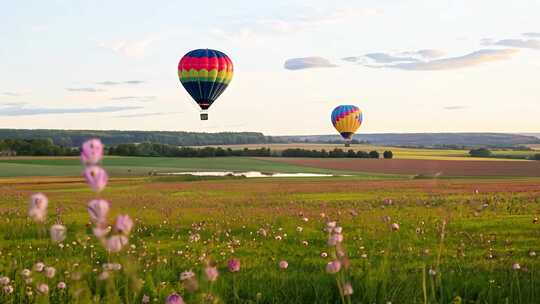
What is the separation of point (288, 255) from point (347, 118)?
75.2 meters

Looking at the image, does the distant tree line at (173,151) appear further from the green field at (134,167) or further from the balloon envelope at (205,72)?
the balloon envelope at (205,72)

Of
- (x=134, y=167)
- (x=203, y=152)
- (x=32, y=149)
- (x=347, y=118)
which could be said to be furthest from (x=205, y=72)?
(x=32, y=149)

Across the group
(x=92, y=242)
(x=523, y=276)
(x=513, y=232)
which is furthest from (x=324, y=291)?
(x=513, y=232)

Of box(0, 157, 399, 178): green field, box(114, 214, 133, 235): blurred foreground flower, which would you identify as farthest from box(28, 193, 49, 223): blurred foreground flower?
box(0, 157, 399, 178): green field

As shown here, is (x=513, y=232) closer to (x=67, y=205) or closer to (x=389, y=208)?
(x=389, y=208)

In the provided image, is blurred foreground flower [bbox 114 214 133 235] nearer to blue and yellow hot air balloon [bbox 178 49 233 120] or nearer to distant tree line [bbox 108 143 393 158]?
blue and yellow hot air balloon [bbox 178 49 233 120]

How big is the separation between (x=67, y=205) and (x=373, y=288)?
21.9 meters

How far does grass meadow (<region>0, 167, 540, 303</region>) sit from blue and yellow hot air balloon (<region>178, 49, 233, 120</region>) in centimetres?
2645

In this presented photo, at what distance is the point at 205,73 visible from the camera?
178 feet

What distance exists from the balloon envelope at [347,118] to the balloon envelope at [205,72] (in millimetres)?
33207

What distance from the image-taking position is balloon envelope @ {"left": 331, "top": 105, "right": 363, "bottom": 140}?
87000mm

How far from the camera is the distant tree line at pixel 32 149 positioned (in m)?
99.7

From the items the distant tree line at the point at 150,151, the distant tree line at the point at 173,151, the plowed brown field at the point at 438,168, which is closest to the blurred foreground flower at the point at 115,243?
the plowed brown field at the point at 438,168

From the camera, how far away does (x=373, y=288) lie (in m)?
7.68
